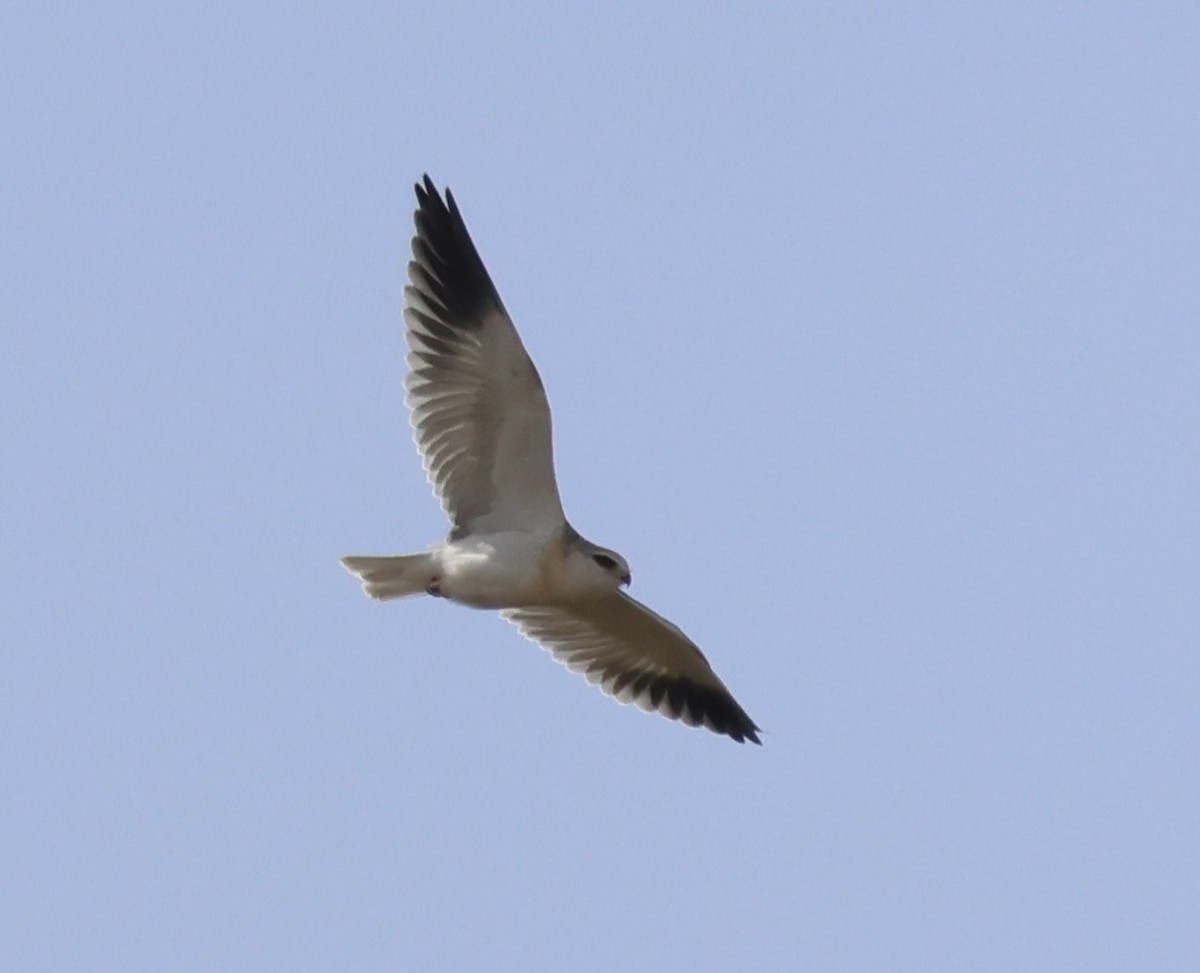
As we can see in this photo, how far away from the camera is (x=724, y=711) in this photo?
1514cm

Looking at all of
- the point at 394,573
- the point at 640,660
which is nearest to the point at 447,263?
the point at 394,573

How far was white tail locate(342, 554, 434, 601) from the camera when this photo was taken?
13.0 meters

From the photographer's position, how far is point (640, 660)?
14.9 m

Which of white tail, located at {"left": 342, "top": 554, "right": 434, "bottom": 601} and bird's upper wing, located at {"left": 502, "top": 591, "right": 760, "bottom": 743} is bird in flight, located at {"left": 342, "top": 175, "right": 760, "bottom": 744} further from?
bird's upper wing, located at {"left": 502, "top": 591, "right": 760, "bottom": 743}

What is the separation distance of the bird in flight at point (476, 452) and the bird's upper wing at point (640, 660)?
1104 mm

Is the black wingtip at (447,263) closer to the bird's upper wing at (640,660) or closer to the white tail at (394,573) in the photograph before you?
the white tail at (394,573)

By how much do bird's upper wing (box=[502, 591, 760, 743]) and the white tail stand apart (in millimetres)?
1576

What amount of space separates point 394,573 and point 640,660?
2.43m

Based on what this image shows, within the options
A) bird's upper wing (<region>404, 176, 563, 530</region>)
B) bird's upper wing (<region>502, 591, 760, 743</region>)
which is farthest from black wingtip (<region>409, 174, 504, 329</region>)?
bird's upper wing (<region>502, 591, 760, 743</region>)

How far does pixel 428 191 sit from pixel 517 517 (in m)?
1.94

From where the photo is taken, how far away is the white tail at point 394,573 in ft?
42.6

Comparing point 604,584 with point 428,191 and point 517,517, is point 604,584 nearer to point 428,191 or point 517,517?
point 517,517

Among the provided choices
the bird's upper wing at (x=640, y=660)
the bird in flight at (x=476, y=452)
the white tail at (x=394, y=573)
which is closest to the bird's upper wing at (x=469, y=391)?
the bird in flight at (x=476, y=452)

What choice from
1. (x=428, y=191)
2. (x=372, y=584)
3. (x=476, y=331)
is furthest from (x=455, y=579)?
(x=428, y=191)
